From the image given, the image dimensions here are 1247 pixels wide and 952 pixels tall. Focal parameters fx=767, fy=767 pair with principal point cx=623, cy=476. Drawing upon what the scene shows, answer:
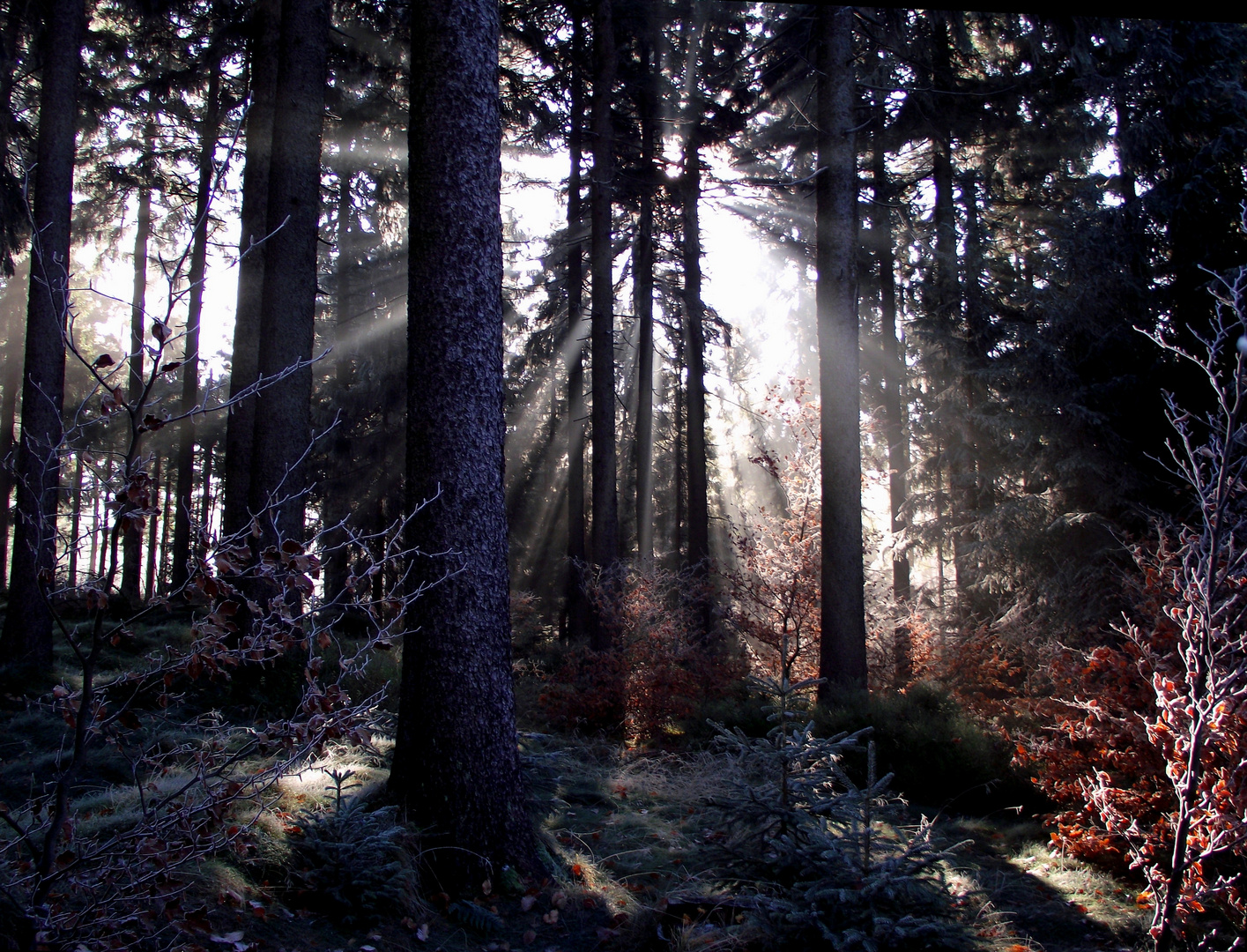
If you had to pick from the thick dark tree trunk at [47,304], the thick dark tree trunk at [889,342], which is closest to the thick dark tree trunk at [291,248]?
the thick dark tree trunk at [47,304]

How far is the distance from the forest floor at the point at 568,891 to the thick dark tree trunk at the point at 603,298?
701 cm

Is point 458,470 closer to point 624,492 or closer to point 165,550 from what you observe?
point 165,550

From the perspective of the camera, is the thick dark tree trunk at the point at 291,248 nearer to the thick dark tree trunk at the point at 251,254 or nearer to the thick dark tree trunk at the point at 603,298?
the thick dark tree trunk at the point at 251,254

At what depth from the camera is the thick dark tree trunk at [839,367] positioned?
9.46 m

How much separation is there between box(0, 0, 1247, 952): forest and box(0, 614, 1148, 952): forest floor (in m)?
0.04

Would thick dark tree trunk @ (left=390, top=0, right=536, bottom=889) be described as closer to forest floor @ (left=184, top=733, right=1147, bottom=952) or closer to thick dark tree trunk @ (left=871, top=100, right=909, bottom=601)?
forest floor @ (left=184, top=733, right=1147, bottom=952)

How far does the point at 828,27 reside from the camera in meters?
9.98

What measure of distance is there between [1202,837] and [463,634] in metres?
4.76

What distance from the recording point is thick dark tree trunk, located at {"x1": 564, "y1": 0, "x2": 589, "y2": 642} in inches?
584

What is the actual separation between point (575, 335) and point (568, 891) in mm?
14567

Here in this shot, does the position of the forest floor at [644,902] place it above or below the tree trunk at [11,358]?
below

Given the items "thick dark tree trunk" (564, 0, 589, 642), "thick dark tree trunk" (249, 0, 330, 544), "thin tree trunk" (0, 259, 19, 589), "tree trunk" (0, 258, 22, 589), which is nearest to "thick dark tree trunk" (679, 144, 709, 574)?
"thick dark tree trunk" (564, 0, 589, 642)

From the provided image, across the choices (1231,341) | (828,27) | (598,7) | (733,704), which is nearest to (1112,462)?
(1231,341)

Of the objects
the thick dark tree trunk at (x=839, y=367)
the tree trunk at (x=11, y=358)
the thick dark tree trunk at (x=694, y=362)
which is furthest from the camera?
the tree trunk at (x=11, y=358)
